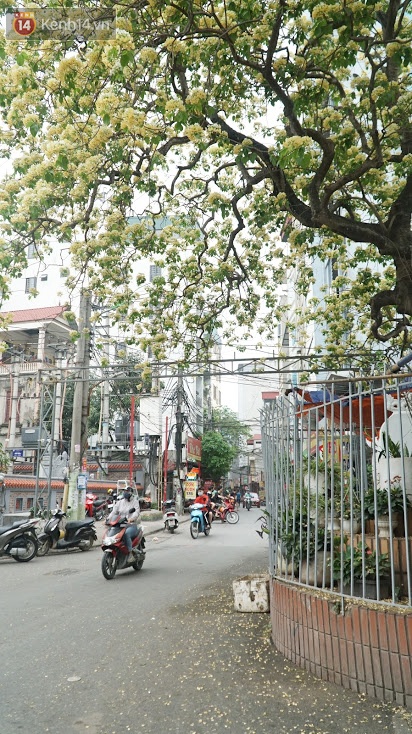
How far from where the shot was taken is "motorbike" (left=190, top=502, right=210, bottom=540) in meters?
16.8

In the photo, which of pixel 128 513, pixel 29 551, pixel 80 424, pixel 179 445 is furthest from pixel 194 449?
pixel 128 513

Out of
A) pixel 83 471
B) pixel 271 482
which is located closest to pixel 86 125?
pixel 271 482

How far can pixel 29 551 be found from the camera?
11375 mm

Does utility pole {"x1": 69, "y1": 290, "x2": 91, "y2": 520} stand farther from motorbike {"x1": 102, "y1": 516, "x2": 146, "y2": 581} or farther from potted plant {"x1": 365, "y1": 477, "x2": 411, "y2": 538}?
potted plant {"x1": 365, "y1": 477, "x2": 411, "y2": 538}

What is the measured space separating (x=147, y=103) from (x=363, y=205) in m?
3.89

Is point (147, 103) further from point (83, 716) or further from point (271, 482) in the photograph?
point (83, 716)

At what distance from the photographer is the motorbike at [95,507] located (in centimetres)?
2027

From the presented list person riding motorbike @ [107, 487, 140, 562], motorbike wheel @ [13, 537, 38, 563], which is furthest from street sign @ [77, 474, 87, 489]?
person riding motorbike @ [107, 487, 140, 562]

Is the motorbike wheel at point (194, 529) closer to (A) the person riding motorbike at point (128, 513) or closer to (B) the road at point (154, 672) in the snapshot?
(A) the person riding motorbike at point (128, 513)

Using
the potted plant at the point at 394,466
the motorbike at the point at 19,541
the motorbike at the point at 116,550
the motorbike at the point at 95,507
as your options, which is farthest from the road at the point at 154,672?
the motorbike at the point at 95,507

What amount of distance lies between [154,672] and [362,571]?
1888mm

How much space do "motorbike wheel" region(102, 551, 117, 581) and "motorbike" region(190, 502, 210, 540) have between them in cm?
777

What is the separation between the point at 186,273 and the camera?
1017 centimetres

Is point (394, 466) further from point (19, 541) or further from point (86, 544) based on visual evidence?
point (86, 544)
